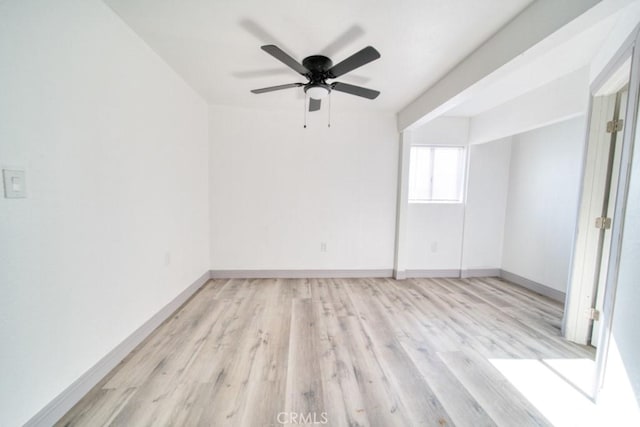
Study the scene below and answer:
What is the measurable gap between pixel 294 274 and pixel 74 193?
265 cm

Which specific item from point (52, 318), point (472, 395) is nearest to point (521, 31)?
point (472, 395)

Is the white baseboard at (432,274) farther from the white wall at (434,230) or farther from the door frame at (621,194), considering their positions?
the door frame at (621,194)

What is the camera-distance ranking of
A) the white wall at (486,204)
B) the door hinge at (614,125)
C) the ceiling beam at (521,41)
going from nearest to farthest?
the ceiling beam at (521,41) → the door hinge at (614,125) → the white wall at (486,204)

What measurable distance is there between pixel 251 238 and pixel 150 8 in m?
2.59

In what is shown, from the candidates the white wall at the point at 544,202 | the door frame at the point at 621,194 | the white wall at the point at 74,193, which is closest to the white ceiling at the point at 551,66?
the door frame at the point at 621,194

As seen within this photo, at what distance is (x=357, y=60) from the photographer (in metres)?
1.62

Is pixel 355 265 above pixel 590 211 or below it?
below

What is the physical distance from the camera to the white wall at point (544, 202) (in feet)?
9.45

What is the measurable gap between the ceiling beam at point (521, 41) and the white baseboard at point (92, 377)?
338cm

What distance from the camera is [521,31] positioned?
149cm

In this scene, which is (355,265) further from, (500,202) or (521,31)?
(521,31)

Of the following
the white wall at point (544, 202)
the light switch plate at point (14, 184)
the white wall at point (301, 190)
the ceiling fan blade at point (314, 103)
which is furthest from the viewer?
the white wall at point (301, 190)

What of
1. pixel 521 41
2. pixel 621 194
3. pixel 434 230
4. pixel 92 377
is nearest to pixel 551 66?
pixel 521 41

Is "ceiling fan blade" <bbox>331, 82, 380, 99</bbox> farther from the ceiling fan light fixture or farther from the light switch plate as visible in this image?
the light switch plate
